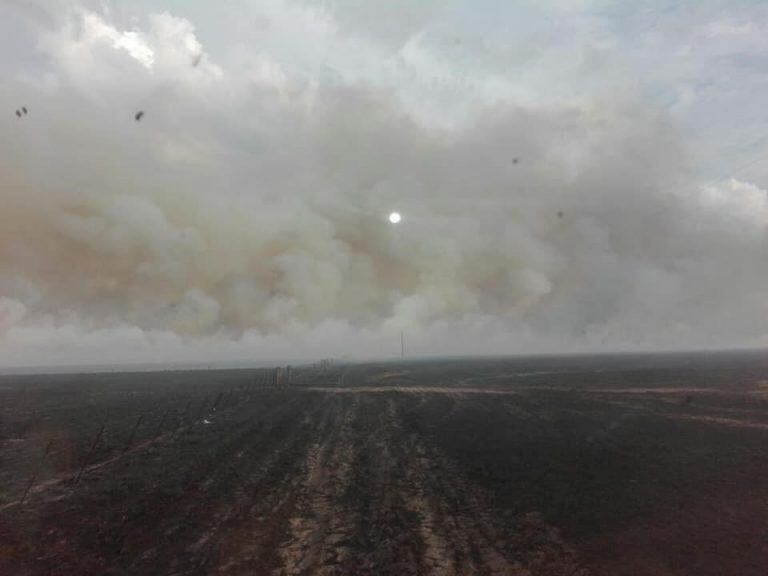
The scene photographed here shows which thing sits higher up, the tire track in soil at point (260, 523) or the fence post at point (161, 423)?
the fence post at point (161, 423)

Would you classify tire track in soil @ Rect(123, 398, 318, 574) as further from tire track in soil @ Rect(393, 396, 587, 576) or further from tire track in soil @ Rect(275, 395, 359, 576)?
tire track in soil @ Rect(393, 396, 587, 576)

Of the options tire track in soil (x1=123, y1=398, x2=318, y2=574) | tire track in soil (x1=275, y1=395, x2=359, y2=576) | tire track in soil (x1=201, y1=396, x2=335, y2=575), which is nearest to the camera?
tire track in soil (x1=201, y1=396, x2=335, y2=575)

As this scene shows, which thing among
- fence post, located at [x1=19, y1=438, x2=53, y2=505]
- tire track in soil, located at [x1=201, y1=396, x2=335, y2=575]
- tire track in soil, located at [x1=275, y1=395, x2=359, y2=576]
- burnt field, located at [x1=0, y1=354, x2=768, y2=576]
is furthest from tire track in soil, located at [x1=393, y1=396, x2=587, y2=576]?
fence post, located at [x1=19, y1=438, x2=53, y2=505]

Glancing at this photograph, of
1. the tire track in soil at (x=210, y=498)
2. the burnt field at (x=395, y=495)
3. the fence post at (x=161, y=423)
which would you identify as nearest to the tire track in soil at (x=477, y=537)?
the burnt field at (x=395, y=495)

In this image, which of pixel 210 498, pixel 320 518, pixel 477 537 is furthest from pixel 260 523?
pixel 477 537

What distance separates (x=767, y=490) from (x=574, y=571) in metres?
14.1

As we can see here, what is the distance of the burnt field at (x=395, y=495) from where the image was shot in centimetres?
1437

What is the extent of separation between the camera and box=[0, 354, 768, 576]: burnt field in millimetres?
14367

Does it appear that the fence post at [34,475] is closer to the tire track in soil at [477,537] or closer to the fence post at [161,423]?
the fence post at [161,423]

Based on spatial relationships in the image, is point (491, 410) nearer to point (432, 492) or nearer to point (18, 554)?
point (432, 492)

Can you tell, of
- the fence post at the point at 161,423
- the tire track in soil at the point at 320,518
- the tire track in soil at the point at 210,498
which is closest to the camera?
the tire track in soil at the point at 320,518

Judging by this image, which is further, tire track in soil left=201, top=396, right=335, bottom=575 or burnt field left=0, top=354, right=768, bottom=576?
burnt field left=0, top=354, right=768, bottom=576

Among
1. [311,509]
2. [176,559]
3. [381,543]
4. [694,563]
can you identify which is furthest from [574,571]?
[176,559]

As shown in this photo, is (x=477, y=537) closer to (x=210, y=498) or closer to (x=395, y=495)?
(x=395, y=495)
